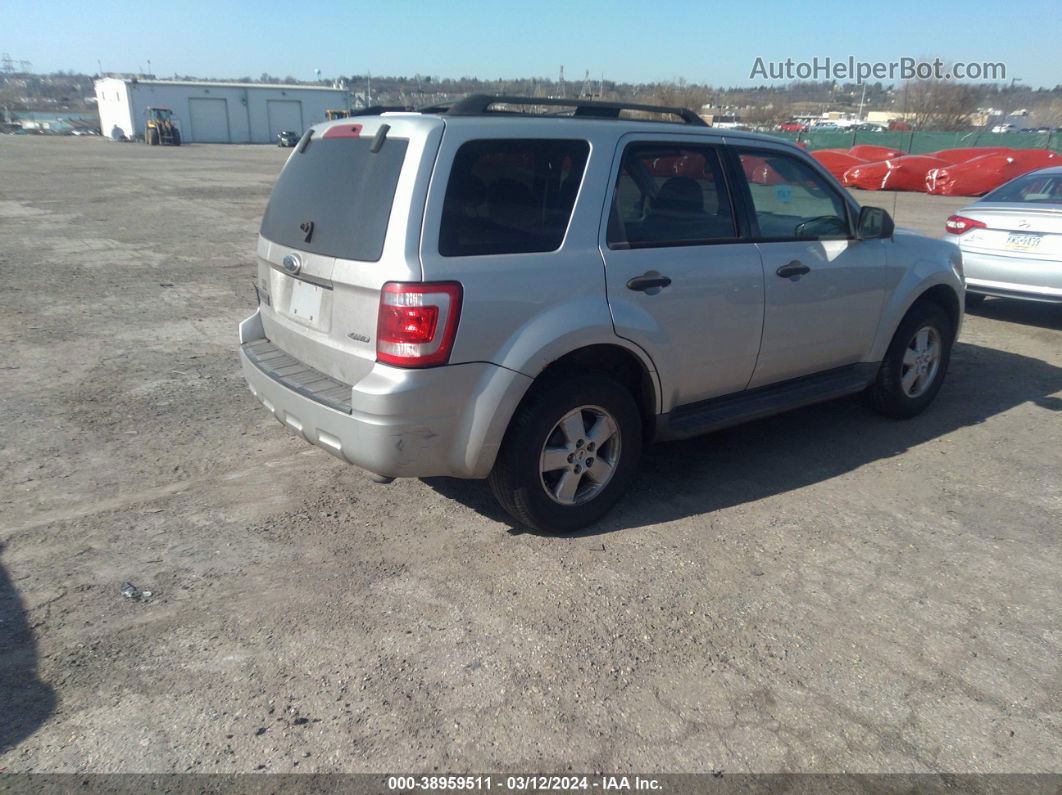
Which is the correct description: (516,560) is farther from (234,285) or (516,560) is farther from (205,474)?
(234,285)

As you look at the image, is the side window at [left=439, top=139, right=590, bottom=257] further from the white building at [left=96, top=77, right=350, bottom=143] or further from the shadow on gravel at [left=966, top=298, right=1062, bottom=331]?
the white building at [left=96, top=77, right=350, bottom=143]

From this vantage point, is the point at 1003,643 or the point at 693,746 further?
the point at 1003,643

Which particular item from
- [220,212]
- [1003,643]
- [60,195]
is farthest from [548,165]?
[60,195]

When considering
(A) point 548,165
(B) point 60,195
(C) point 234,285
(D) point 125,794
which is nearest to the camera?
(D) point 125,794

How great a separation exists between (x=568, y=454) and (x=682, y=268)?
1.12m

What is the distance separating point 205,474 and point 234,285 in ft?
18.3

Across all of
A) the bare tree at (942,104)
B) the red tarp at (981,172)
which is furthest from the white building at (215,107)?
the red tarp at (981,172)

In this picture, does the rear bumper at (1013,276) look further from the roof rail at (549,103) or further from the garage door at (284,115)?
the garage door at (284,115)

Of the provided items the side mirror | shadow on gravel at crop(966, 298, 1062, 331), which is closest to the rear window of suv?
the side mirror

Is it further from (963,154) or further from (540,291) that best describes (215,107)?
(540,291)

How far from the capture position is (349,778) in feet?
8.29

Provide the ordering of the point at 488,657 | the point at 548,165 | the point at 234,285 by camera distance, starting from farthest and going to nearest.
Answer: the point at 234,285
the point at 548,165
the point at 488,657

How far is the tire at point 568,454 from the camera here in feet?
12.1

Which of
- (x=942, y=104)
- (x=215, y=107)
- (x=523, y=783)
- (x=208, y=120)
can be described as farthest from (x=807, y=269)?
(x=208, y=120)
